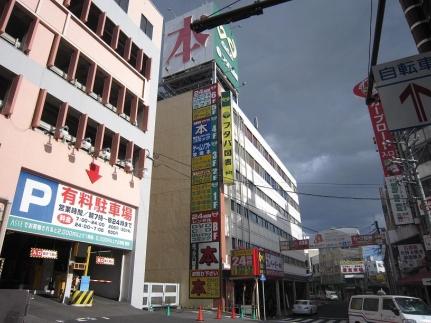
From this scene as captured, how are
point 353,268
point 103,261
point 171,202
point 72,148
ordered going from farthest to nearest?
point 353,268 < point 171,202 < point 103,261 < point 72,148

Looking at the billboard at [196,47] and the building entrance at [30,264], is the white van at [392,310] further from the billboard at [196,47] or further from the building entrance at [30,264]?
the billboard at [196,47]

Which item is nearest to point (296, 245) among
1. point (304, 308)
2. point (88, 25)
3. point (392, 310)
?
point (304, 308)

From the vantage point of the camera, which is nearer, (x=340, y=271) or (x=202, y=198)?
(x=202, y=198)

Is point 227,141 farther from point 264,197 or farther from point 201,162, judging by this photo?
point 264,197

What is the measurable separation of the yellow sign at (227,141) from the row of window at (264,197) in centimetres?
554

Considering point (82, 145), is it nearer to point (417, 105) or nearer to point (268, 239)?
point (417, 105)

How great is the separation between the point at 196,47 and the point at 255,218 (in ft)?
71.7

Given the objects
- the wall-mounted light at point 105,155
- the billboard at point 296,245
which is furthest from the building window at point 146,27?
the billboard at point 296,245

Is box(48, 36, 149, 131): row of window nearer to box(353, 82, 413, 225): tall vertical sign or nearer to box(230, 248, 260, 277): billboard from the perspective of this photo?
box(230, 248, 260, 277): billboard

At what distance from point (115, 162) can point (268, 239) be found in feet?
97.2

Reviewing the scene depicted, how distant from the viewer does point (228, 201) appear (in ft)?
107

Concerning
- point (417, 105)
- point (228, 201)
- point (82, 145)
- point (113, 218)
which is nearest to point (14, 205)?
point (82, 145)

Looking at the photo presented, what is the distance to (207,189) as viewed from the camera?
3117cm

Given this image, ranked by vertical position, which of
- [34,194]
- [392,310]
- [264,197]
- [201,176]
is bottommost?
[392,310]
